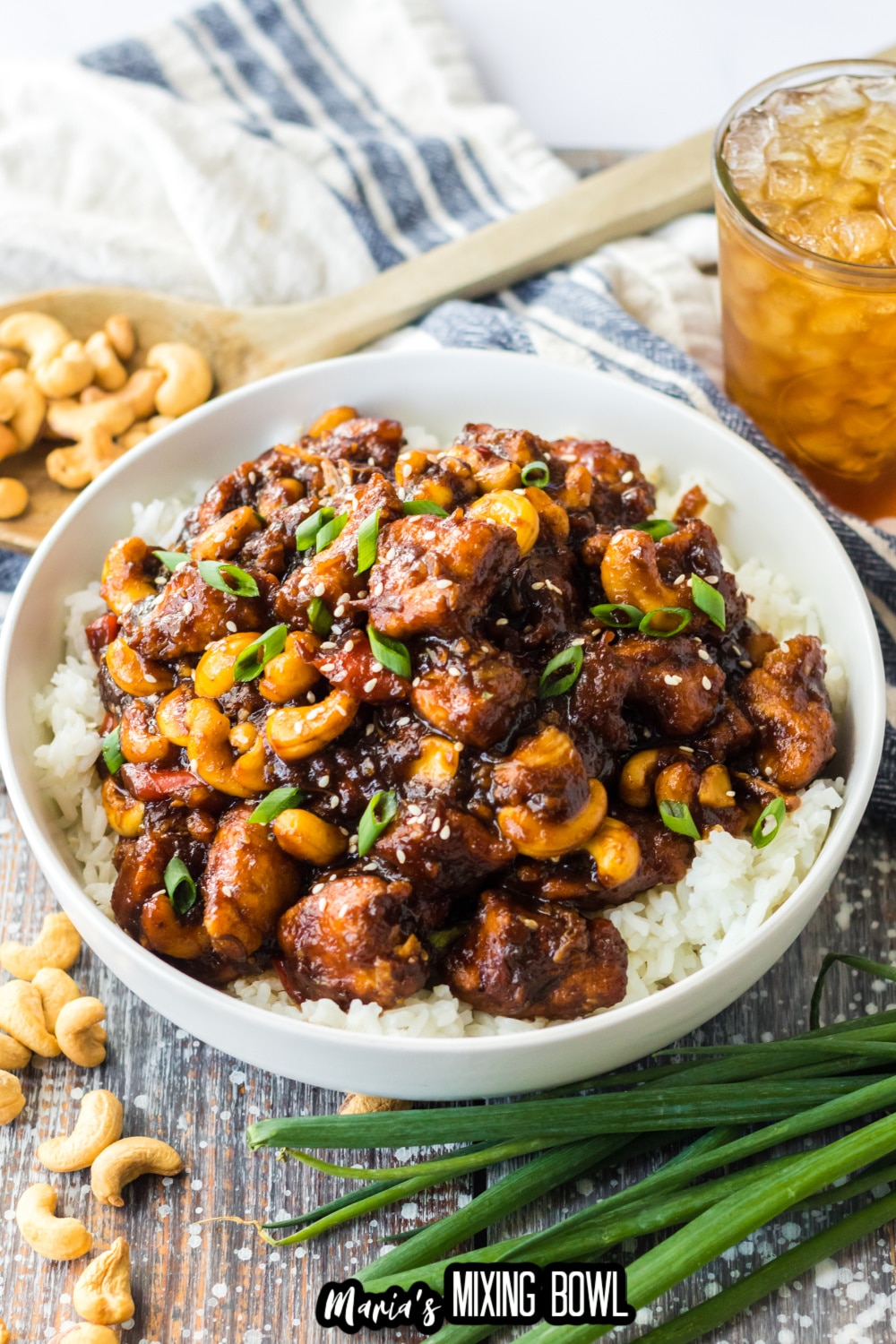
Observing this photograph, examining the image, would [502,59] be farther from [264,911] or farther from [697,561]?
[264,911]

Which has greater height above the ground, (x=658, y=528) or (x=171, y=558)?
(x=171, y=558)

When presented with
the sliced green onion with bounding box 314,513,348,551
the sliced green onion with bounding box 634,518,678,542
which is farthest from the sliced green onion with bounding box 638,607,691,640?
the sliced green onion with bounding box 314,513,348,551

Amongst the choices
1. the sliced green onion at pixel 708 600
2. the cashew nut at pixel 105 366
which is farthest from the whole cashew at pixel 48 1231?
the cashew nut at pixel 105 366

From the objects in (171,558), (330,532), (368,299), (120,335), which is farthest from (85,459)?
(330,532)

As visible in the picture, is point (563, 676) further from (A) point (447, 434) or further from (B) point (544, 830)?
(A) point (447, 434)

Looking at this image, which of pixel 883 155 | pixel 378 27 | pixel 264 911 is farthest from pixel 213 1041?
pixel 378 27

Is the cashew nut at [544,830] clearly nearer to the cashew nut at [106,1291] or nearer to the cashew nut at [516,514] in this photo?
the cashew nut at [516,514]

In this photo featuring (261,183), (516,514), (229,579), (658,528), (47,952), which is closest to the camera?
(516,514)
